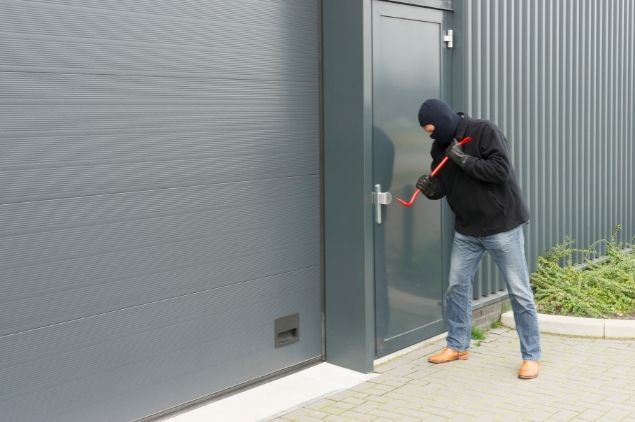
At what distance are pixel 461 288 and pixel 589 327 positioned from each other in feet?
4.63

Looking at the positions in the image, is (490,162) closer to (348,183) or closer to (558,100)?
(348,183)

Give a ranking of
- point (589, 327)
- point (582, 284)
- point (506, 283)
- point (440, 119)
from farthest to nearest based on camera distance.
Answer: point (582, 284) → point (589, 327) → point (506, 283) → point (440, 119)

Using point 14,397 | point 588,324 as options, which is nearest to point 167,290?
point 14,397

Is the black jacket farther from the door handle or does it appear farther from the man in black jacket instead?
the door handle

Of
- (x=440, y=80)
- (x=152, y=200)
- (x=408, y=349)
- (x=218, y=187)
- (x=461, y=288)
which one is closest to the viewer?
(x=152, y=200)

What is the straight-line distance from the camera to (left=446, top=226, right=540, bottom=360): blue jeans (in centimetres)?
584

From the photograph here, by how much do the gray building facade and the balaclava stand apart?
37 cm

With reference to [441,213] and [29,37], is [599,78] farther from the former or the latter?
[29,37]

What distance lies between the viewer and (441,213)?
6707mm

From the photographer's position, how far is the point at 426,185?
596cm

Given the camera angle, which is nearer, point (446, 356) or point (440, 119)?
point (440, 119)

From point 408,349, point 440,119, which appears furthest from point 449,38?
point 408,349

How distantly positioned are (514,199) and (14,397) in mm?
3331

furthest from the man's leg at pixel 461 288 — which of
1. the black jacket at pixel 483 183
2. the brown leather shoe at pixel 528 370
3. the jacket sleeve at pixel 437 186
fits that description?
the brown leather shoe at pixel 528 370
